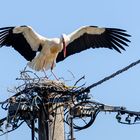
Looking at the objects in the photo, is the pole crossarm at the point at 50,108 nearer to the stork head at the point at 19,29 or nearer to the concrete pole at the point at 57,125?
the concrete pole at the point at 57,125

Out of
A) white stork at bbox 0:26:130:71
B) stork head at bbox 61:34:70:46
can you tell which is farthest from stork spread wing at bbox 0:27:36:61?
stork head at bbox 61:34:70:46

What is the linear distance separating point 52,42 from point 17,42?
0.58m

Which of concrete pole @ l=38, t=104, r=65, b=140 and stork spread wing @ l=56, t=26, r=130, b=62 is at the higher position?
stork spread wing @ l=56, t=26, r=130, b=62

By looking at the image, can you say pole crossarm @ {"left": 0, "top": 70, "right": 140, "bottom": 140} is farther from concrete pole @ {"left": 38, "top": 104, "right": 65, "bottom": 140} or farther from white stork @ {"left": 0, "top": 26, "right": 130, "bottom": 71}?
white stork @ {"left": 0, "top": 26, "right": 130, "bottom": 71}

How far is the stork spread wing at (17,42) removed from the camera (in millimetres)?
11336

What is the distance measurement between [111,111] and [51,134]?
69cm

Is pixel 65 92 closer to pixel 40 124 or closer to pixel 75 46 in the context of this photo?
pixel 40 124

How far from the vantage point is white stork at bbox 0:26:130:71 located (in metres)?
11.4

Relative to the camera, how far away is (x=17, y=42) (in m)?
11.6

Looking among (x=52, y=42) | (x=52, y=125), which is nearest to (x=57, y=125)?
(x=52, y=125)

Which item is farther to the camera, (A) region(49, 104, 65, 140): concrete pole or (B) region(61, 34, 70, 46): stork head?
(B) region(61, 34, 70, 46): stork head

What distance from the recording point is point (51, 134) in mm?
7172

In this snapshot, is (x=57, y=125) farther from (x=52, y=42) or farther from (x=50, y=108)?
(x=52, y=42)

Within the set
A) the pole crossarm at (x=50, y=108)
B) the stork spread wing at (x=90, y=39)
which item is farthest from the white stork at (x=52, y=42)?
the pole crossarm at (x=50, y=108)
